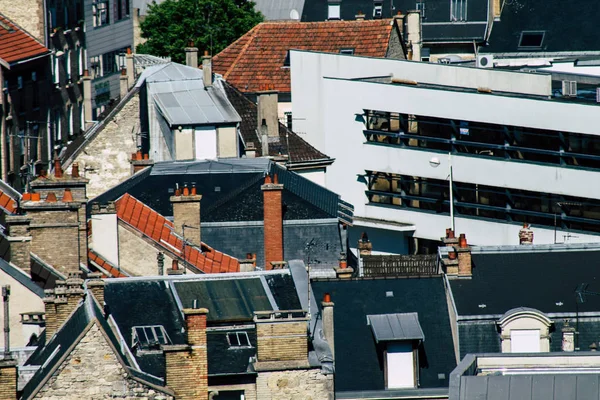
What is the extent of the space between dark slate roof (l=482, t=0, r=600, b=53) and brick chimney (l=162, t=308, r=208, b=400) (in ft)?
222

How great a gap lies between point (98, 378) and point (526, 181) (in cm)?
3711

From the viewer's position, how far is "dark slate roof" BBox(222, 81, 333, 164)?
68.1 m

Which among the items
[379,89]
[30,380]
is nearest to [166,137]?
[379,89]

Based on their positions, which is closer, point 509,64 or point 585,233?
Result: point 585,233

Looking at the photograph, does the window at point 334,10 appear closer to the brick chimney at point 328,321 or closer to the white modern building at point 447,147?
the white modern building at point 447,147

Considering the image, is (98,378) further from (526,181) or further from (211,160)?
(526,181)

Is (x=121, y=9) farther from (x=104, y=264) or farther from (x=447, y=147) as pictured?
(x=104, y=264)

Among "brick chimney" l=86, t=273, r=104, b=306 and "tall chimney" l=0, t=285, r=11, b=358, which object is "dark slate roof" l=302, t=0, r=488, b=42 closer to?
"brick chimney" l=86, t=273, r=104, b=306

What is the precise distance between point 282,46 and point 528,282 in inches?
1576

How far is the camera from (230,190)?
59219mm

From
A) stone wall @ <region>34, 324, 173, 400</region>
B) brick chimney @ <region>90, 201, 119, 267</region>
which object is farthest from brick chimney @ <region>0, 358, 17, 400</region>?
brick chimney @ <region>90, 201, 119, 267</region>

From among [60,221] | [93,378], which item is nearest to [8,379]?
[93,378]

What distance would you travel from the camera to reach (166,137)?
6800cm

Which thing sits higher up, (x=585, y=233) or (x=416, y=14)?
(x=416, y=14)
